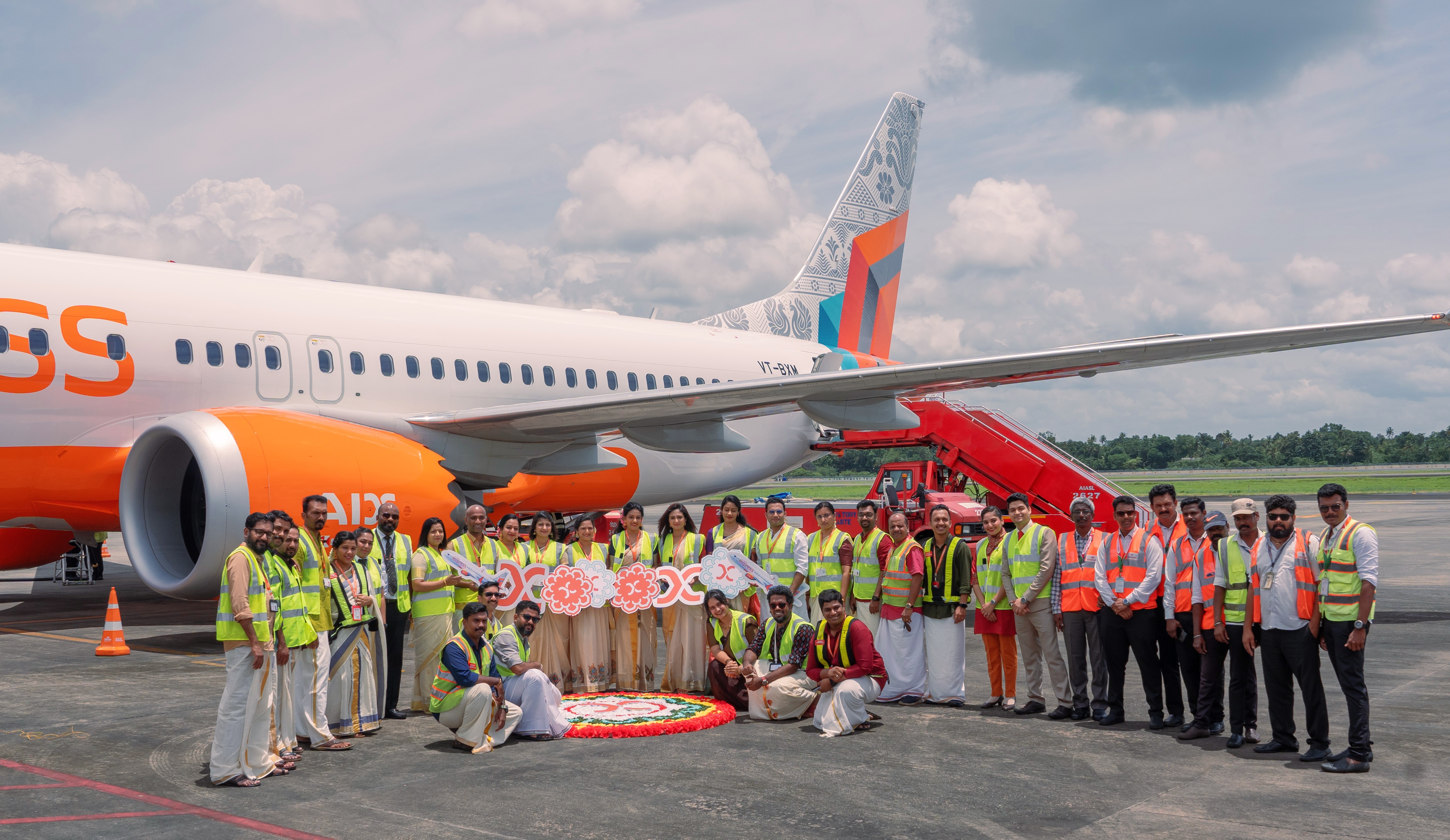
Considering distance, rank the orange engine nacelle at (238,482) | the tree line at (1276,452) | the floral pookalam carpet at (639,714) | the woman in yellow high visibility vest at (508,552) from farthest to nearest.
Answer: the tree line at (1276,452) → the orange engine nacelle at (238,482) → the woman in yellow high visibility vest at (508,552) → the floral pookalam carpet at (639,714)

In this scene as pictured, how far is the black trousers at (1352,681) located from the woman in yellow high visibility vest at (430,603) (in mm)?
6043

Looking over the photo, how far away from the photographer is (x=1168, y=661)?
7.79 m

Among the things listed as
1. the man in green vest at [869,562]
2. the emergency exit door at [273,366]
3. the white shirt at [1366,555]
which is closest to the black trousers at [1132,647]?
the white shirt at [1366,555]

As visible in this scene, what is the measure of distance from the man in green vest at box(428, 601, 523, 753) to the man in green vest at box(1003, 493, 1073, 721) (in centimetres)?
384

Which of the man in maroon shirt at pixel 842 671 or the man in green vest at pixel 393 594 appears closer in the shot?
the man in maroon shirt at pixel 842 671

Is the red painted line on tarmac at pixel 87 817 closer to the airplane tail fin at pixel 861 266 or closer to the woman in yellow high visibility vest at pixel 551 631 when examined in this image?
the woman in yellow high visibility vest at pixel 551 631

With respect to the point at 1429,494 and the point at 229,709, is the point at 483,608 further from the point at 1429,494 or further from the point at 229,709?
the point at 1429,494

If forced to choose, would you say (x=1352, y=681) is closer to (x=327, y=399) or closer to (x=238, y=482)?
(x=238, y=482)

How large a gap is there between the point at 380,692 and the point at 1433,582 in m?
16.4

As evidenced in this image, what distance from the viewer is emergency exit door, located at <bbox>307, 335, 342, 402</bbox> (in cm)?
1216

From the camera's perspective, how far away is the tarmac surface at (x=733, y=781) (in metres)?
5.35

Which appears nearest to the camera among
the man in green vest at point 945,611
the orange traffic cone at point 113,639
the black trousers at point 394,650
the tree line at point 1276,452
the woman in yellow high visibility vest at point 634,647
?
the black trousers at point 394,650

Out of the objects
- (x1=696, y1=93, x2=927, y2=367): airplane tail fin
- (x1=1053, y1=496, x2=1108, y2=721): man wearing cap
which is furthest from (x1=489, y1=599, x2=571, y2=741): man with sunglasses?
(x1=696, y1=93, x2=927, y2=367): airplane tail fin

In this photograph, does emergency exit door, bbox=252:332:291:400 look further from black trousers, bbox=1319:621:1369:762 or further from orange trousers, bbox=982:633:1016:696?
black trousers, bbox=1319:621:1369:762
